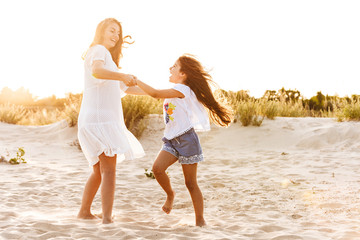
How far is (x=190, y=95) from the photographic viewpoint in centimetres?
362

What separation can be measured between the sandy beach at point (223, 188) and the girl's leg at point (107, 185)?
125 mm

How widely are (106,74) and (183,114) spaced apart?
76cm

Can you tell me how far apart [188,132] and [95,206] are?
1.94 m

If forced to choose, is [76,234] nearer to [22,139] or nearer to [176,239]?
[176,239]

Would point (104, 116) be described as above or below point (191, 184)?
above

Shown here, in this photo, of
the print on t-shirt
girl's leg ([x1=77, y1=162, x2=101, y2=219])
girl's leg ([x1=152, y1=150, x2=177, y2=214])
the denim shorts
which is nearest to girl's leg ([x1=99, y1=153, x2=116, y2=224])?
girl's leg ([x1=77, y1=162, x2=101, y2=219])

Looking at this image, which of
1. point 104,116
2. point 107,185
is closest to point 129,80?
point 104,116

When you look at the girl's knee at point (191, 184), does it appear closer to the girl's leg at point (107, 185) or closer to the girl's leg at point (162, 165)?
the girl's leg at point (162, 165)

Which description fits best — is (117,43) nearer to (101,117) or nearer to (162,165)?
(101,117)

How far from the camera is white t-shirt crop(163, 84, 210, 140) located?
3537 millimetres

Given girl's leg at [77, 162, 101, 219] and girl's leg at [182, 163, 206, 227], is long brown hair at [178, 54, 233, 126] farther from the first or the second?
girl's leg at [77, 162, 101, 219]

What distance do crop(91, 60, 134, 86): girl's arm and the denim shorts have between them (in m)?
0.64

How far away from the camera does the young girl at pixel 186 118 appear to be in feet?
11.4

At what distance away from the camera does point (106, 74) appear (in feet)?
11.1
